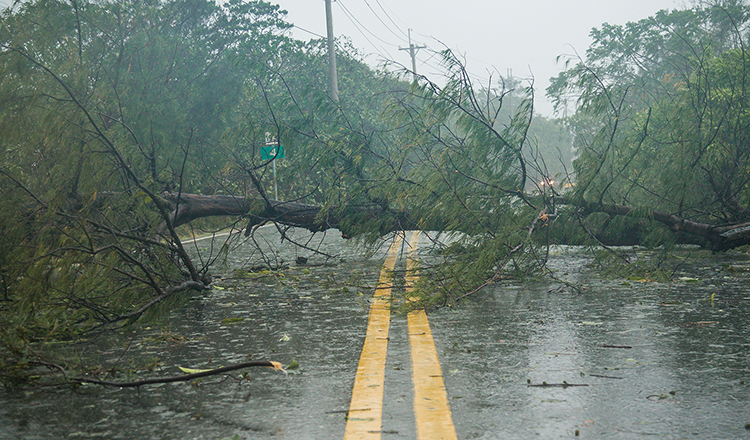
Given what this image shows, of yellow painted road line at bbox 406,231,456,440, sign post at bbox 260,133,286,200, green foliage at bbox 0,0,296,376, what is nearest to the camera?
yellow painted road line at bbox 406,231,456,440

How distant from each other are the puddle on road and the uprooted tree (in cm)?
63

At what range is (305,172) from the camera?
30.8 feet

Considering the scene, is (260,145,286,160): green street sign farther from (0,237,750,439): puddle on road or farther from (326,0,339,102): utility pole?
(326,0,339,102): utility pole

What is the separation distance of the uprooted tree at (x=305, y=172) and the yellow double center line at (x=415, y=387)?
1.08 m

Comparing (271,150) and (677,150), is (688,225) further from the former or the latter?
(271,150)

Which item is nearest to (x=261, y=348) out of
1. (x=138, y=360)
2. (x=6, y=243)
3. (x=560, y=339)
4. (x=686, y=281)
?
(x=138, y=360)

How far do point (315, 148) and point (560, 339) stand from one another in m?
4.61

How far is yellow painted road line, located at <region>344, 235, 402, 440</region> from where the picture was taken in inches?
130

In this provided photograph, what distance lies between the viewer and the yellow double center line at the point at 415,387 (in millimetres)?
3287

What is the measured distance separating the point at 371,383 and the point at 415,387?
24 cm

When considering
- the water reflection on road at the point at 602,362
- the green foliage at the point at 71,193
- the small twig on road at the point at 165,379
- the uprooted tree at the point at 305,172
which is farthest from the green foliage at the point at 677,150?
the small twig on road at the point at 165,379

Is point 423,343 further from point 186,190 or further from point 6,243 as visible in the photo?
point 186,190

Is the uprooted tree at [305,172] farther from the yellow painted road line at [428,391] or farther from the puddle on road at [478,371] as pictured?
the yellow painted road line at [428,391]

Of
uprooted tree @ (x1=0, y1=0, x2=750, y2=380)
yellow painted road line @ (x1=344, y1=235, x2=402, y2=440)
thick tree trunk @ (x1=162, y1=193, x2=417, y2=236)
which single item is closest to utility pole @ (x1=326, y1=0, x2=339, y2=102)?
uprooted tree @ (x1=0, y1=0, x2=750, y2=380)
